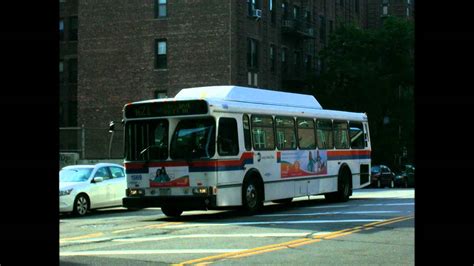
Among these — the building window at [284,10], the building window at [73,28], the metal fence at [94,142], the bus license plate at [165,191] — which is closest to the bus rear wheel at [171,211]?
the bus license plate at [165,191]

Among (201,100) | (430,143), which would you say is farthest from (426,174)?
(201,100)

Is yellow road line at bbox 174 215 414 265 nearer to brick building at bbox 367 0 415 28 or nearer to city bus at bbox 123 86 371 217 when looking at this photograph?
city bus at bbox 123 86 371 217

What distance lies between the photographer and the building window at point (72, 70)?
48406 mm

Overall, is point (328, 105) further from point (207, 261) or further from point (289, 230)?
point (207, 261)

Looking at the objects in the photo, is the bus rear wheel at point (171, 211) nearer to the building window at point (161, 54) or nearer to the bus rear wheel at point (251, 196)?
the bus rear wheel at point (251, 196)

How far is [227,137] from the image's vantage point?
16438mm

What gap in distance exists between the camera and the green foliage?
4819cm

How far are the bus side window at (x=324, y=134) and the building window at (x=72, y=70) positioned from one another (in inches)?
1203

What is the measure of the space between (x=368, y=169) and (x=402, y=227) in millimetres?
11077

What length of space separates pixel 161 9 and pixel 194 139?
29.1 metres

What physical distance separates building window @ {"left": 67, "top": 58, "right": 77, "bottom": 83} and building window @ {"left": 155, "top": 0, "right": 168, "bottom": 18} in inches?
321

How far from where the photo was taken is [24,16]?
2.71m

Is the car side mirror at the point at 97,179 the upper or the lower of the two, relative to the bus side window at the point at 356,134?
lower

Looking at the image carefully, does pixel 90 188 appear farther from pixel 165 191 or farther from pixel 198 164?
pixel 198 164
